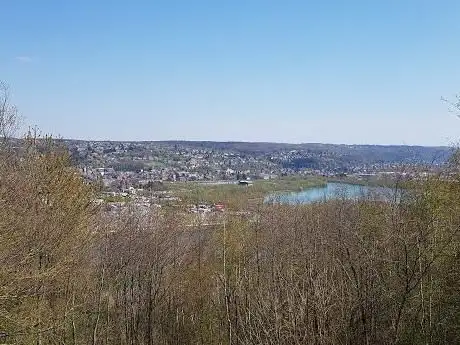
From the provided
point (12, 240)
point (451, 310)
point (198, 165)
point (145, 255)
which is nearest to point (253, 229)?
point (145, 255)

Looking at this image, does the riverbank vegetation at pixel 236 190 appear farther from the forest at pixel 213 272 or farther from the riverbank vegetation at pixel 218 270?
the forest at pixel 213 272

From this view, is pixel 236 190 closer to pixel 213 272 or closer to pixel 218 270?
pixel 218 270

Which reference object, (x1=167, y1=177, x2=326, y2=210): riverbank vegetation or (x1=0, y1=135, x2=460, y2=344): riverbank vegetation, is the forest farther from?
(x1=167, y1=177, x2=326, y2=210): riverbank vegetation

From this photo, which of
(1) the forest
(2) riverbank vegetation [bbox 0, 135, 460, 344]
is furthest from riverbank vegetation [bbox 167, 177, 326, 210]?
(1) the forest

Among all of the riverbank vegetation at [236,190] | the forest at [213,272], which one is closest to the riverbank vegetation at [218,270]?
the forest at [213,272]

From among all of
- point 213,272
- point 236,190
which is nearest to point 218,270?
point 213,272

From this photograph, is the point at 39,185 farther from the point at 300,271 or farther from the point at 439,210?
the point at 439,210

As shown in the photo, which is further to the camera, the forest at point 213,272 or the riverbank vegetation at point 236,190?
the riverbank vegetation at point 236,190

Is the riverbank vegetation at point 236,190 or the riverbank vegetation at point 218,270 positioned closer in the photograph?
the riverbank vegetation at point 218,270
